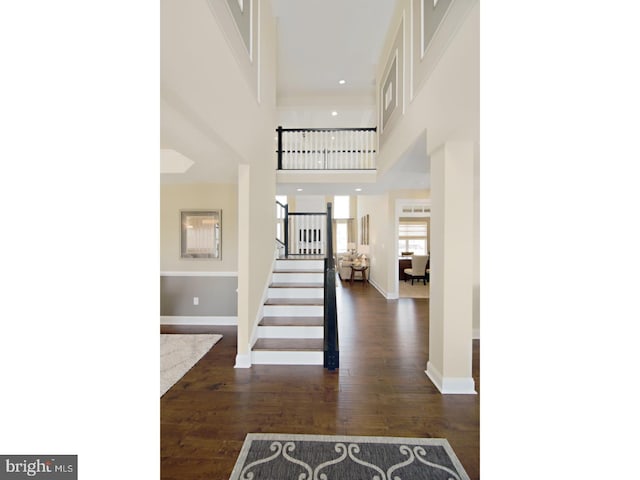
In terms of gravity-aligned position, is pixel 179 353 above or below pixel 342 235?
below

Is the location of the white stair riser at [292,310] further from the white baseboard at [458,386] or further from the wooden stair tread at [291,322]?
the white baseboard at [458,386]

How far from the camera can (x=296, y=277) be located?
4684 mm

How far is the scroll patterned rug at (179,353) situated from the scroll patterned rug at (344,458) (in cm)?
131

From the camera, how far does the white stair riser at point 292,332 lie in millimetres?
3656

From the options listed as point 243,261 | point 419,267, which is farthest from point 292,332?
point 419,267

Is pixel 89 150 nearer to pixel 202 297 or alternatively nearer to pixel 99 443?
pixel 99 443

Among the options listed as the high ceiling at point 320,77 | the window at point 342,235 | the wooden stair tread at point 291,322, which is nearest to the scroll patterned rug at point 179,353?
the wooden stair tread at point 291,322

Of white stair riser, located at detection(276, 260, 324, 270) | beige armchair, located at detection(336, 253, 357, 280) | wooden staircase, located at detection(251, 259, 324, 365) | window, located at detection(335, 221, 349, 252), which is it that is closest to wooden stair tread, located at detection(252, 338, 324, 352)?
wooden staircase, located at detection(251, 259, 324, 365)

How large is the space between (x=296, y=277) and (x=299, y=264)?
352 millimetres

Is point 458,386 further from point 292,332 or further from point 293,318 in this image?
point 293,318
